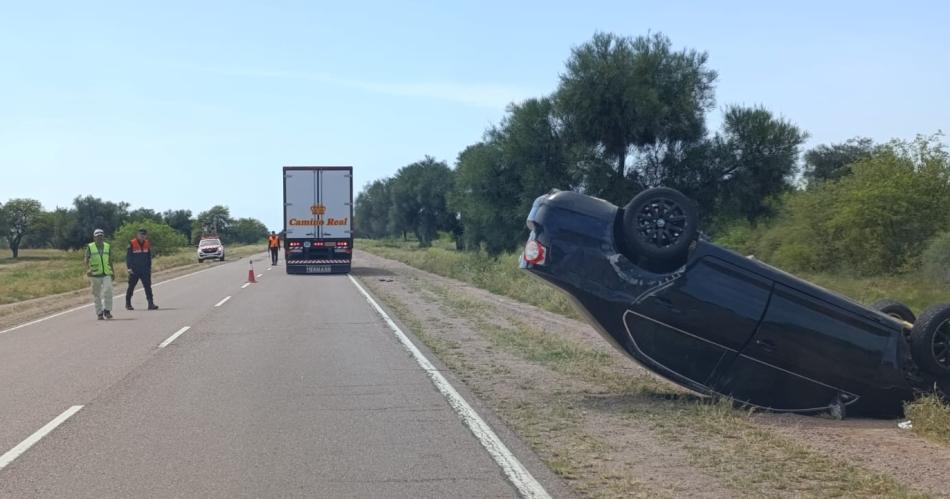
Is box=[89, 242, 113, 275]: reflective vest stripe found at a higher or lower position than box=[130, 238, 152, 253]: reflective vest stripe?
lower

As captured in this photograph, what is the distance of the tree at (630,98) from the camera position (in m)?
36.2

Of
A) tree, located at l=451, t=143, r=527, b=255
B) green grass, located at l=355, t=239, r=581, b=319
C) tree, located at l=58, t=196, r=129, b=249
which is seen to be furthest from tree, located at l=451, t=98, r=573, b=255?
tree, located at l=58, t=196, r=129, b=249

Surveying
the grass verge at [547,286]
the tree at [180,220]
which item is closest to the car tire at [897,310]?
the grass verge at [547,286]

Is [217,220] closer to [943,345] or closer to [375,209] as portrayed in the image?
[375,209]

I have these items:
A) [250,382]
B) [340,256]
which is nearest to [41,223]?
[340,256]

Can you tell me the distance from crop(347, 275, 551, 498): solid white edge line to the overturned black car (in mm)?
1611

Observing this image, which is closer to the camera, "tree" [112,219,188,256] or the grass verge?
the grass verge

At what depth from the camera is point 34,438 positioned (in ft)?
26.6

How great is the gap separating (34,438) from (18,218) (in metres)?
126

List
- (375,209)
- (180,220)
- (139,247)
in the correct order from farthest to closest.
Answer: (180,220) → (375,209) → (139,247)


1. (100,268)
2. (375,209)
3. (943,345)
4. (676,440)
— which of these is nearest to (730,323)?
(676,440)

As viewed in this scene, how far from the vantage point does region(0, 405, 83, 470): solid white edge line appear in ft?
24.1

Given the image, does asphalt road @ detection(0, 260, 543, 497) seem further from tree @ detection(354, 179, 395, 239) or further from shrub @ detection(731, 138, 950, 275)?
tree @ detection(354, 179, 395, 239)

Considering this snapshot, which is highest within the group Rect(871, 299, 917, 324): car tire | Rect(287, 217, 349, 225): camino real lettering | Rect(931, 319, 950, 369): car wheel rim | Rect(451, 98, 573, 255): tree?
Rect(451, 98, 573, 255): tree
